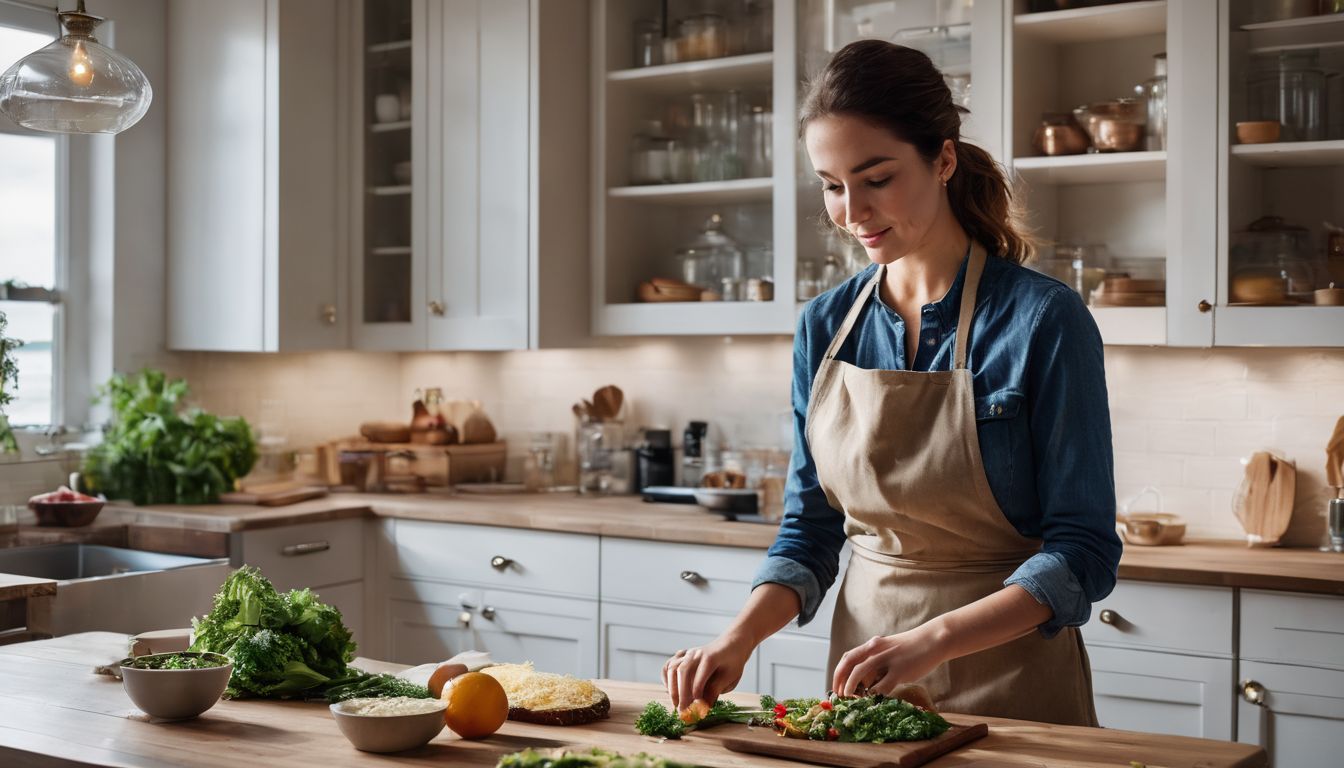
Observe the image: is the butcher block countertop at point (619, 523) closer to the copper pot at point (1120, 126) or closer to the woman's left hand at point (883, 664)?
the copper pot at point (1120, 126)

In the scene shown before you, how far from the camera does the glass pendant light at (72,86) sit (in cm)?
224

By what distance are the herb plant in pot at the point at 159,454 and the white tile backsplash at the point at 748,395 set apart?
40cm

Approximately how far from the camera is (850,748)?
1595 millimetres

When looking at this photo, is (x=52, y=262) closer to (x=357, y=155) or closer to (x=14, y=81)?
(x=357, y=155)

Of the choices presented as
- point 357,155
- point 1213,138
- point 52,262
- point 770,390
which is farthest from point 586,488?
point 1213,138

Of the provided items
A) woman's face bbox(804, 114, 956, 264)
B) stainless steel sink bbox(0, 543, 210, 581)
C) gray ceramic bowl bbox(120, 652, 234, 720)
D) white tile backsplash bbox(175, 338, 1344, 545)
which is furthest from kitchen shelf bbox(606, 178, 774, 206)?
gray ceramic bowl bbox(120, 652, 234, 720)

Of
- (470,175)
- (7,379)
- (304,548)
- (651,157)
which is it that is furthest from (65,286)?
(651,157)

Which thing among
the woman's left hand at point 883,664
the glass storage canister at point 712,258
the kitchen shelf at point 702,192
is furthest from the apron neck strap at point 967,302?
the glass storage canister at point 712,258

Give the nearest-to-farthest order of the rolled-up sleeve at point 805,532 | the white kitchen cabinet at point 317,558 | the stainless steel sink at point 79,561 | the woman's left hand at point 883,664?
the woman's left hand at point 883,664
the rolled-up sleeve at point 805,532
the stainless steel sink at point 79,561
the white kitchen cabinet at point 317,558

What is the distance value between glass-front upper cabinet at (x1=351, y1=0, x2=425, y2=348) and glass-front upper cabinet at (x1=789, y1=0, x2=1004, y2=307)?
1.40m

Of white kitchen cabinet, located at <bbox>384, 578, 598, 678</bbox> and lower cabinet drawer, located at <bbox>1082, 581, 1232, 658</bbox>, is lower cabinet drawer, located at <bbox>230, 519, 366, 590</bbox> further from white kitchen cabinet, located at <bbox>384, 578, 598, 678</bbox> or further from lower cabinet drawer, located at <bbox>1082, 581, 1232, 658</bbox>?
lower cabinet drawer, located at <bbox>1082, 581, 1232, 658</bbox>

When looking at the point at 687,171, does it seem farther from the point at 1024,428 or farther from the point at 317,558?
the point at 1024,428

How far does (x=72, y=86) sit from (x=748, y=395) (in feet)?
8.33

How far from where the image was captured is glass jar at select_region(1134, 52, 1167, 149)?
3.37 m
